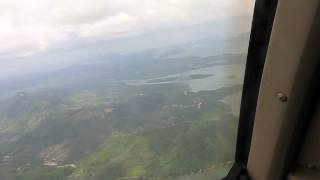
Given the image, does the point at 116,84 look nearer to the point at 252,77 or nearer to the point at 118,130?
the point at 118,130

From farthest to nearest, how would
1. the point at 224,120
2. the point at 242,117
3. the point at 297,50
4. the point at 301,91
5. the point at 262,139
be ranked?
the point at 224,120 < the point at 242,117 < the point at 262,139 < the point at 301,91 < the point at 297,50

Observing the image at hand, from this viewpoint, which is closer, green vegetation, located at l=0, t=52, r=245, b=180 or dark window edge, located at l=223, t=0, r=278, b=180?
dark window edge, located at l=223, t=0, r=278, b=180

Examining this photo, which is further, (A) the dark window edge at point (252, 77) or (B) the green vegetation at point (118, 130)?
(B) the green vegetation at point (118, 130)

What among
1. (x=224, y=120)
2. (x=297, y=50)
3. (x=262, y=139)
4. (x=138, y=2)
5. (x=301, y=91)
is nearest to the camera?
(x=297, y=50)

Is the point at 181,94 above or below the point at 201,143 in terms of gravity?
above

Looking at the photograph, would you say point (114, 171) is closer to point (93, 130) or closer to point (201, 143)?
point (93, 130)

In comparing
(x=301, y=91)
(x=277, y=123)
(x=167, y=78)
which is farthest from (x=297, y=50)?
(x=167, y=78)

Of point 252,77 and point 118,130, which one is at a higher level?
point 252,77

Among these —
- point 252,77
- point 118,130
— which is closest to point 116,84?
point 118,130
